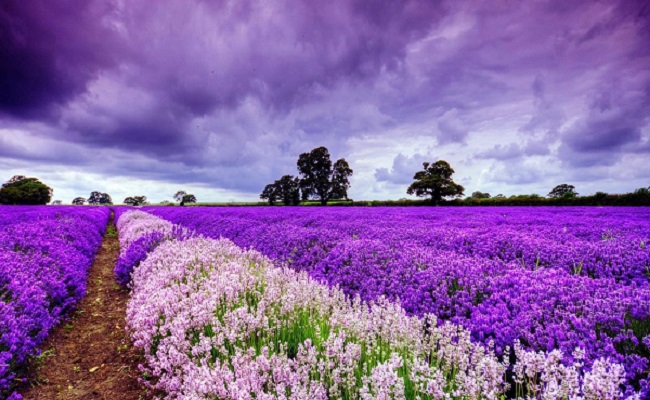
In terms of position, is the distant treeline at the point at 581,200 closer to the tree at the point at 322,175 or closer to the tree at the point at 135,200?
the tree at the point at 322,175

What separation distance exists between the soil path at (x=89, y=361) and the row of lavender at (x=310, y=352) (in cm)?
50

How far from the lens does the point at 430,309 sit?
3.40 metres

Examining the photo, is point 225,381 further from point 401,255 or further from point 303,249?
point 303,249

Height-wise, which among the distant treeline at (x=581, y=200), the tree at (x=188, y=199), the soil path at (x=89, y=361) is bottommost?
the soil path at (x=89, y=361)

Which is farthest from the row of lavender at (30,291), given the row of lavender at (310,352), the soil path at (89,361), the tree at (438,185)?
the tree at (438,185)

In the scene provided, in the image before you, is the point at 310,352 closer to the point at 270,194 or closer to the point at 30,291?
the point at 30,291

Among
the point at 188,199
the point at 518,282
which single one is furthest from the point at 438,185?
the point at 188,199

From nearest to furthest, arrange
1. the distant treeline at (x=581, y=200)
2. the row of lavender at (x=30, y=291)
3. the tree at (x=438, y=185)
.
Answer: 1. the row of lavender at (x=30, y=291)
2. the distant treeline at (x=581, y=200)
3. the tree at (x=438, y=185)

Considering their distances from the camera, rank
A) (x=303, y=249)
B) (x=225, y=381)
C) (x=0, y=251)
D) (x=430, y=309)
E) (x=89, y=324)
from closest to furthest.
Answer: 1. (x=225, y=381)
2. (x=430, y=309)
3. (x=89, y=324)
4. (x=0, y=251)
5. (x=303, y=249)

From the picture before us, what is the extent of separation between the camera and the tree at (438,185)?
39250 mm

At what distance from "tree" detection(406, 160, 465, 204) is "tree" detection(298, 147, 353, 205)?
1048 centimetres

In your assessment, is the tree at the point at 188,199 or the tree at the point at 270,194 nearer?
the tree at the point at 270,194

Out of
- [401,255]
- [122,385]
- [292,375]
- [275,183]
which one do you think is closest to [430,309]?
[401,255]

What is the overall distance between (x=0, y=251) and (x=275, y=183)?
49152 millimetres
